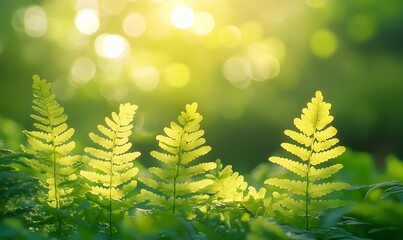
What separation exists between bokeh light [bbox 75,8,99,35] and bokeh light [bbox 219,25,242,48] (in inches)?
152

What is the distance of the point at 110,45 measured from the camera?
60.6ft

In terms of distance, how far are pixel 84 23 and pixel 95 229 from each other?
18.5 meters

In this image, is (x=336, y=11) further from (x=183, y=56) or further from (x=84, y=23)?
(x=84, y=23)

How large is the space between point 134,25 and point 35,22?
2807 millimetres

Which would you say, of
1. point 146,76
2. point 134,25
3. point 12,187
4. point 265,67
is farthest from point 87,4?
point 12,187

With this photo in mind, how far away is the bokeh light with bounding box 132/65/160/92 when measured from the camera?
17562 mm

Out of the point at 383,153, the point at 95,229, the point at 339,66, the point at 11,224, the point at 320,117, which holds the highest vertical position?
the point at 339,66

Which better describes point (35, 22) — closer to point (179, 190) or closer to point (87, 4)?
point (87, 4)

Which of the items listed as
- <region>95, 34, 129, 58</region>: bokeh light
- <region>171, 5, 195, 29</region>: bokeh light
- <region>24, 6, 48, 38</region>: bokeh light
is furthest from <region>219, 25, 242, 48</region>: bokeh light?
<region>24, 6, 48, 38</region>: bokeh light

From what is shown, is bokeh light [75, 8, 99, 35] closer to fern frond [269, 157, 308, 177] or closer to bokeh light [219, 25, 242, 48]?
bokeh light [219, 25, 242, 48]

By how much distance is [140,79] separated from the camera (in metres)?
17.8

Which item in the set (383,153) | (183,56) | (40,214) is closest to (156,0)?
(183,56)

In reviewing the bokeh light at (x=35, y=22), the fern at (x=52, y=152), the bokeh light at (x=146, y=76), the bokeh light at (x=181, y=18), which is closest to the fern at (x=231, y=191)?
the fern at (x=52, y=152)

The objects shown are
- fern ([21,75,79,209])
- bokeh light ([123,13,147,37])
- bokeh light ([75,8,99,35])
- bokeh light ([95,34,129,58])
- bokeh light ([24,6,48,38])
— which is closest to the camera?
fern ([21,75,79,209])
